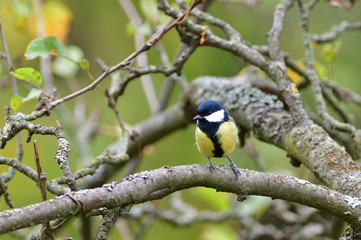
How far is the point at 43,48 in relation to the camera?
1928 millimetres

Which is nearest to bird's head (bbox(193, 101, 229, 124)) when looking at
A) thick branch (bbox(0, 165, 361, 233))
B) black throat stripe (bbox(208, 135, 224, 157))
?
black throat stripe (bbox(208, 135, 224, 157))

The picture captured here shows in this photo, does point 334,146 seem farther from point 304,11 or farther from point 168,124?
point 168,124

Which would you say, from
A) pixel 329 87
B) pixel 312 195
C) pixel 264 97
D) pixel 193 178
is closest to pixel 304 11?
pixel 329 87

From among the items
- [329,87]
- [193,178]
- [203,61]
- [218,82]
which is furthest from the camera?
[203,61]

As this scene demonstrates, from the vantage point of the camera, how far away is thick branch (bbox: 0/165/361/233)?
1.11 meters

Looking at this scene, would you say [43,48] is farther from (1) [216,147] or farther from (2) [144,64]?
(2) [144,64]

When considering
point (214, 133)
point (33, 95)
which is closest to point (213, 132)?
point (214, 133)

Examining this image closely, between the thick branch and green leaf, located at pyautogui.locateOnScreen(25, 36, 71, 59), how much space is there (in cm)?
86

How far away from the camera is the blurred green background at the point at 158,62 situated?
395 cm

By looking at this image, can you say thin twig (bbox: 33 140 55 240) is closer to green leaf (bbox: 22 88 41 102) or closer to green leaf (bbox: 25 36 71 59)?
green leaf (bbox: 22 88 41 102)

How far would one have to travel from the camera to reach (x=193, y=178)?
1.42 meters

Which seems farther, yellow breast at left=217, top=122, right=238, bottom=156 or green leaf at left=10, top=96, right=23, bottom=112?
yellow breast at left=217, top=122, right=238, bottom=156

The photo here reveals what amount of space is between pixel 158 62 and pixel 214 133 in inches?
100

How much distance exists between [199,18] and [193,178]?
4.04ft
